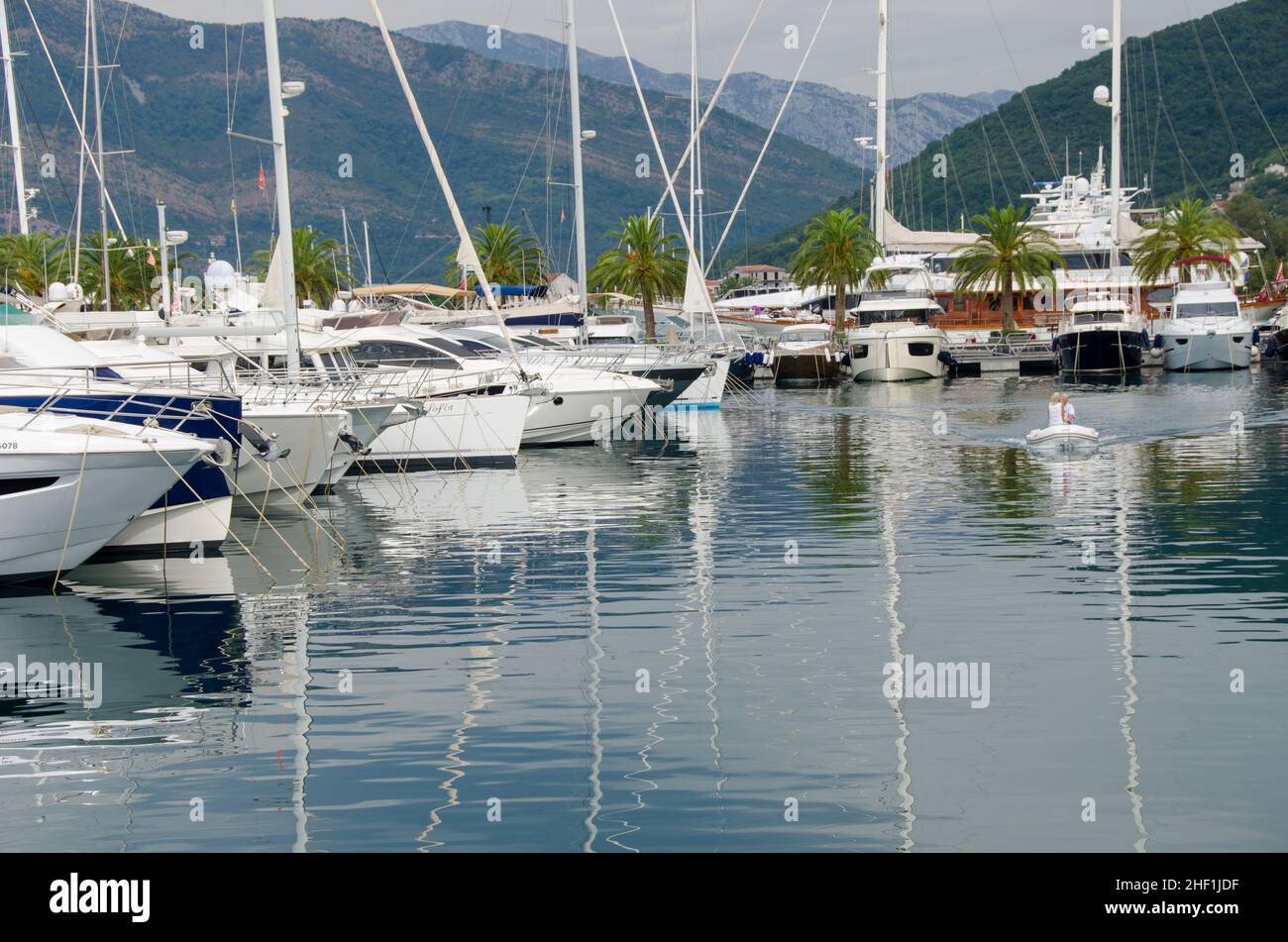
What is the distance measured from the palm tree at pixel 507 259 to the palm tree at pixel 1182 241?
34.7 meters

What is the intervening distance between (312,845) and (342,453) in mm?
21572

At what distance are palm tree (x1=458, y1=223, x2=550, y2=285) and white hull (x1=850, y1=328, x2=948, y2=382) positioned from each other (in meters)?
24.9

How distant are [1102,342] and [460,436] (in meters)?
44.3

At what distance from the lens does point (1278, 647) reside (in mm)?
16328

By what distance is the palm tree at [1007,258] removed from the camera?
291 feet

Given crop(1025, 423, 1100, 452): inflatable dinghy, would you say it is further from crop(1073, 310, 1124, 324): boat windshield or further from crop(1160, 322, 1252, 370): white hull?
crop(1160, 322, 1252, 370): white hull

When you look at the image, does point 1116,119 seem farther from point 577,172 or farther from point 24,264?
point 24,264

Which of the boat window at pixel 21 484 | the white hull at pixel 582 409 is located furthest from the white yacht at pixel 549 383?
the boat window at pixel 21 484

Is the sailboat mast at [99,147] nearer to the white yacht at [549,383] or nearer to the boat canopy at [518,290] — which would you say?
the white yacht at [549,383]

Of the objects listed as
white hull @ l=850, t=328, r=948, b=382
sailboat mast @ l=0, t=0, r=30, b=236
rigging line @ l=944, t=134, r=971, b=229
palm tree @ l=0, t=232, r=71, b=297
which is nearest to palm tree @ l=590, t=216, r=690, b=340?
white hull @ l=850, t=328, r=948, b=382

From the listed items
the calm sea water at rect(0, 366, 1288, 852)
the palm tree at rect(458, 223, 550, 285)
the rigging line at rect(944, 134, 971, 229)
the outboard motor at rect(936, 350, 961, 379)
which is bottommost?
the calm sea water at rect(0, 366, 1288, 852)

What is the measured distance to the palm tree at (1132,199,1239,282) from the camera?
88000mm
